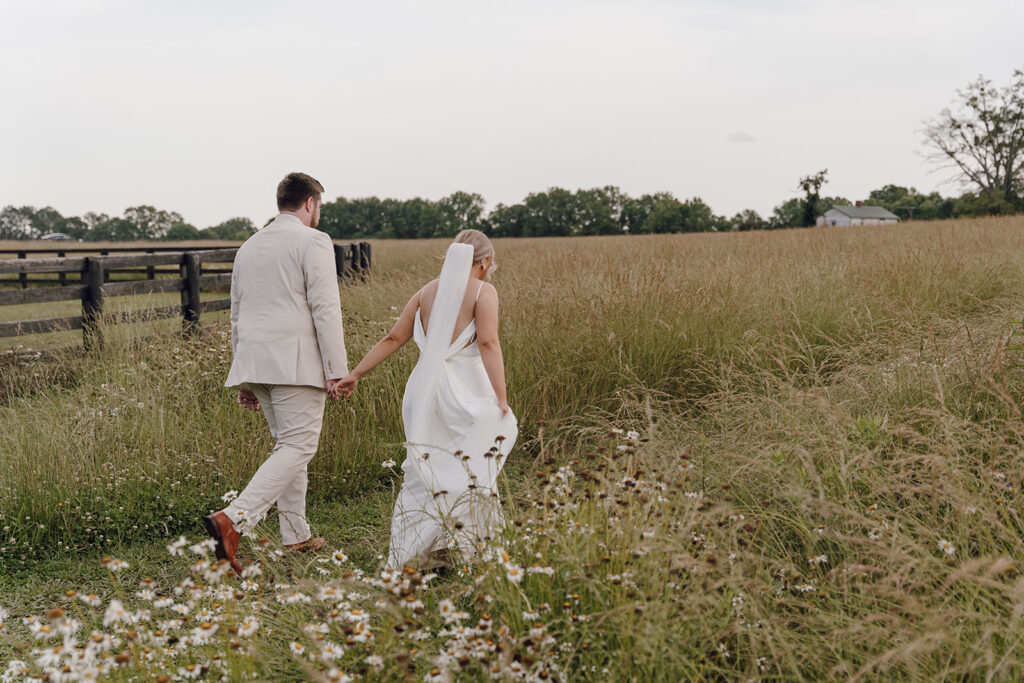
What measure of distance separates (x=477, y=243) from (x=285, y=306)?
43.8 inches

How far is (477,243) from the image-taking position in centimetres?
412

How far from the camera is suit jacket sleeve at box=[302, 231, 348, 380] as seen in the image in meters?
4.11

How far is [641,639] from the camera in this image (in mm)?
2172

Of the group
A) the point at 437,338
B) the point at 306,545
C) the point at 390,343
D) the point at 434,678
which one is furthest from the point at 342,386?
the point at 434,678

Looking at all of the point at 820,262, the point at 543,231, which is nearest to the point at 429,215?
the point at 543,231

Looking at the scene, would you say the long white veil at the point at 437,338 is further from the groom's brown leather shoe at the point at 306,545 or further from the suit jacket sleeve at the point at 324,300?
the groom's brown leather shoe at the point at 306,545

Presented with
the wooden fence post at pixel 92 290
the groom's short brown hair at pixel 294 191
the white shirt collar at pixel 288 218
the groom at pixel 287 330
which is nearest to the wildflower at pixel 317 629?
the groom at pixel 287 330

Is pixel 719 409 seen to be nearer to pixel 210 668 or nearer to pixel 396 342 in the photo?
pixel 396 342

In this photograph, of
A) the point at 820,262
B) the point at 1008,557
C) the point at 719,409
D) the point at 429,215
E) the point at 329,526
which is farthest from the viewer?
the point at 429,215

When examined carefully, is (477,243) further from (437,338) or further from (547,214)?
(547,214)

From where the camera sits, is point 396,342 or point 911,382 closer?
point 396,342

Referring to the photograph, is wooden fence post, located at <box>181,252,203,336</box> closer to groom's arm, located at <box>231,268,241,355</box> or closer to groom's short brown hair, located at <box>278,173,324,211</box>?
→ groom's arm, located at <box>231,268,241,355</box>

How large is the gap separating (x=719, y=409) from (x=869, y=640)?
11.5 feet

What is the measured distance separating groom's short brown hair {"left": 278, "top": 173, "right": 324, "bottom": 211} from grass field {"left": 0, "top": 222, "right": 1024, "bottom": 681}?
1.84m
